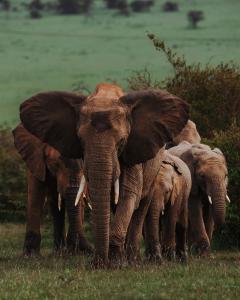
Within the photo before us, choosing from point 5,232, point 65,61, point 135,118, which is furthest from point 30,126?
point 65,61

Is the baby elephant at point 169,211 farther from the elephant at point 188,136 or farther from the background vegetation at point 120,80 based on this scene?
the elephant at point 188,136

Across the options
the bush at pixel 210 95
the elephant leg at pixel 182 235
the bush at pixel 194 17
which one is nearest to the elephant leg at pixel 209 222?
the elephant leg at pixel 182 235

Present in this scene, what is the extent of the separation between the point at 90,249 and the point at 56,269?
4.70 m

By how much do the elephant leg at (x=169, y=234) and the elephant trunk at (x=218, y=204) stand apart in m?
1.16

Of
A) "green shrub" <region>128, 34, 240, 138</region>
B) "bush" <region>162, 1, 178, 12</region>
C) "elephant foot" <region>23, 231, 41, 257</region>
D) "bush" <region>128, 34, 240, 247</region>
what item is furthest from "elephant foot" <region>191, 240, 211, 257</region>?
"bush" <region>162, 1, 178, 12</region>

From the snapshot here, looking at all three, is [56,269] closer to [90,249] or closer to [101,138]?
[101,138]

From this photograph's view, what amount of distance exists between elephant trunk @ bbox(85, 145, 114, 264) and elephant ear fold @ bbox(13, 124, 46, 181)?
4.68m

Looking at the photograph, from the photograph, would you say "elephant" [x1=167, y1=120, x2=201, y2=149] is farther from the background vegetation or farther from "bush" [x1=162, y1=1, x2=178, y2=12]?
"bush" [x1=162, y1=1, x2=178, y2=12]

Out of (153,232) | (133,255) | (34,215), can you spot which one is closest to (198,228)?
(34,215)

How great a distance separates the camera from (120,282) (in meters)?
15.6

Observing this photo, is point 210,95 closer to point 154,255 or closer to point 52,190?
point 52,190

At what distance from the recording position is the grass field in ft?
390

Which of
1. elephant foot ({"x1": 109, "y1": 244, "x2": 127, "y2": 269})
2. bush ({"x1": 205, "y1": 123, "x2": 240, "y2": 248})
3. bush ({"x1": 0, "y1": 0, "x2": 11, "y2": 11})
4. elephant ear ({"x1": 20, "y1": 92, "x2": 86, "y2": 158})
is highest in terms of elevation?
elephant ear ({"x1": 20, "y1": 92, "x2": 86, "y2": 158})

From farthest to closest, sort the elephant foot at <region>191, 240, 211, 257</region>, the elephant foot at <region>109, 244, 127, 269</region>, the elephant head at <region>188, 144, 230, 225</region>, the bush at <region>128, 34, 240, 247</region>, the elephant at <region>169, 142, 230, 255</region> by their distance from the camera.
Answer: the bush at <region>128, 34, 240, 247</region> → the elephant foot at <region>191, 240, 211, 257</region> → the elephant at <region>169, 142, 230, 255</region> → the elephant head at <region>188, 144, 230, 225</region> → the elephant foot at <region>109, 244, 127, 269</region>
